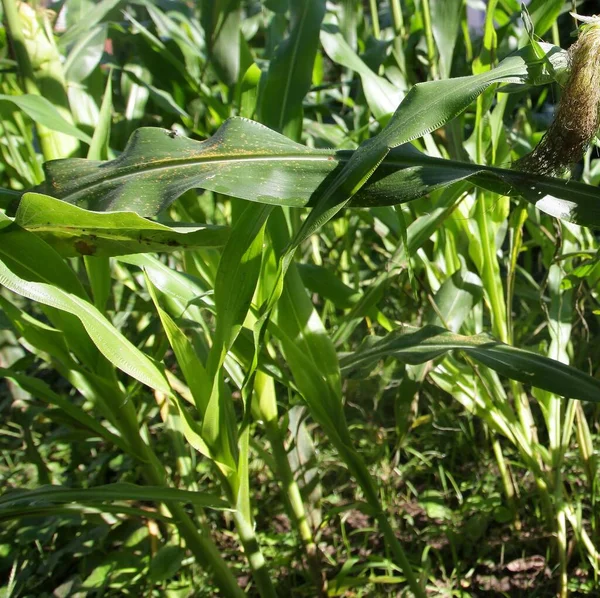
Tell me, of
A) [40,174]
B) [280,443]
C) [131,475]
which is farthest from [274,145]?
[131,475]

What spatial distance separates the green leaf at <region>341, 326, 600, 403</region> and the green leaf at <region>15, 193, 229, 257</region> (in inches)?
9.7

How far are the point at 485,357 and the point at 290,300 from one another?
23 centimetres

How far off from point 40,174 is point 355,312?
508mm

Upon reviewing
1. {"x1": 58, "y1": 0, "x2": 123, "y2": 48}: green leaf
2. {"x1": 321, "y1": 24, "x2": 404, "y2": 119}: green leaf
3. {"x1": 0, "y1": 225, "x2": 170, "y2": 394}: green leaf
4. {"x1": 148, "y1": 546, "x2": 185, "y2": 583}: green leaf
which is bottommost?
{"x1": 148, "y1": 546, "x2": 185, "y2": 583}: green leaf

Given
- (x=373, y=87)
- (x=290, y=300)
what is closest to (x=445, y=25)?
(x=373, y=87)

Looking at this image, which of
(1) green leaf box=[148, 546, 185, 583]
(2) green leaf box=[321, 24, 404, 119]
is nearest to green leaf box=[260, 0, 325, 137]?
(2) green leaf box=[321, 24, 404, 119]

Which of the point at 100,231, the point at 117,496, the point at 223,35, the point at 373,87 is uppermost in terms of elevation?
the point at 223,35

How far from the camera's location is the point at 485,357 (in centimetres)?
73

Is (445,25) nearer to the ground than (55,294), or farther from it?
farther from it

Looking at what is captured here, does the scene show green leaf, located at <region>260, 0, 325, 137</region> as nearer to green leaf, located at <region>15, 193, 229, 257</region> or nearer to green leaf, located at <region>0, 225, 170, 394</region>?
green leaf, located at <region>15, 193, 229, 257</region>

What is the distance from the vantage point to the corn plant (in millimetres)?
618

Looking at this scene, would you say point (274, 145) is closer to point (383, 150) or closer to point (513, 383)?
point (383, 150)

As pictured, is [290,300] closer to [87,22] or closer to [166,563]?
[166,563]

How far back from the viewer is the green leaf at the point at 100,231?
550 mm
